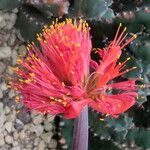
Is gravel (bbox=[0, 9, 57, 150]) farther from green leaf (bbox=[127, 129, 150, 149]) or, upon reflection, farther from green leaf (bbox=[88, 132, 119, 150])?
green leaf (bbox=[127, 129, 150, 149])

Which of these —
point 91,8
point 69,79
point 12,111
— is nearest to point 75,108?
point 69,79

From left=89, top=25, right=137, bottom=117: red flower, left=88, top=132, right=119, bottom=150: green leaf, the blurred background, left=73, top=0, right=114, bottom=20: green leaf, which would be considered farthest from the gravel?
left=89, top=25, right=137, bottom=117: red flower

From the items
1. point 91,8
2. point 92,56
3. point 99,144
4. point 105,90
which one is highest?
point 91,8

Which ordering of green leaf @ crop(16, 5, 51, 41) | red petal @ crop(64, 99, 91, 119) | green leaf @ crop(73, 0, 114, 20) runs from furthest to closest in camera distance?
1. green leaf @ crop(16, 5, 51, 41)
2. green leaf @ crop(73, 0, 114, 20)
3. red petal @ crop(64, 99, 91, 119)

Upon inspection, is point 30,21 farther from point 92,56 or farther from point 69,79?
point 69,79

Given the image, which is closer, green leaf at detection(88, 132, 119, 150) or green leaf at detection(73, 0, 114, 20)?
green leaf at detection(73, 0, 114, 20)

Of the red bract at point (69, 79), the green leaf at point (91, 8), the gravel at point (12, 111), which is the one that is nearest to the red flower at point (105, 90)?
the red bract at point (69, 79)
